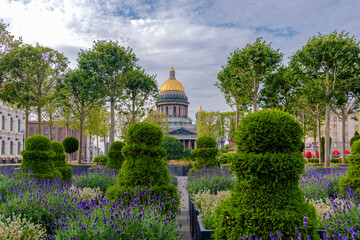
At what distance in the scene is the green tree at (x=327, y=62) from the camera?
78.1 ft

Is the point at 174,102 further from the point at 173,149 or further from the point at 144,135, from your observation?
the point at 144,135

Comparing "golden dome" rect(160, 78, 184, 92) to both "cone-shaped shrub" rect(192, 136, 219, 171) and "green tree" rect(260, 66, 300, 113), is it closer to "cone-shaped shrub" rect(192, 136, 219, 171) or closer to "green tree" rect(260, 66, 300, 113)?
"green tree" rect(260, 66, 300, 113)

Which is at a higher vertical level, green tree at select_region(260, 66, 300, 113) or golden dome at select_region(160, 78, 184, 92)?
golden dome at select_region(160, 78, 184, 92)

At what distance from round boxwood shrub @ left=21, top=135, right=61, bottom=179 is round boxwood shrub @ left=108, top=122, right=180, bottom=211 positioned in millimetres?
5814

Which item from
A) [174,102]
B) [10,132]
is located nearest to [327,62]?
[10,132]

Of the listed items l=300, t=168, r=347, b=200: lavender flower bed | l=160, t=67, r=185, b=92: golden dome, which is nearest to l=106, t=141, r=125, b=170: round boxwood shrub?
l=300, t=168, r=347, b=200: lavender flower bed

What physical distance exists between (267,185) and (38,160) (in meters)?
10.4

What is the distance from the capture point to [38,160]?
12156 mm

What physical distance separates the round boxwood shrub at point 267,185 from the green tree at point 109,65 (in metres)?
24.4

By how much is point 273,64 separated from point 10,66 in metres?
24.0

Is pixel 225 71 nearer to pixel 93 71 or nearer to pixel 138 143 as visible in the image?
pixel 93 71

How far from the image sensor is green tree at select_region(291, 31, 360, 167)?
78.1ft

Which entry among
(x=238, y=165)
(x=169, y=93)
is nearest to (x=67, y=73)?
(x=238, y=165)

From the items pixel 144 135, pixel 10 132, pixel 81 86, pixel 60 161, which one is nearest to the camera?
pixel 144 135
